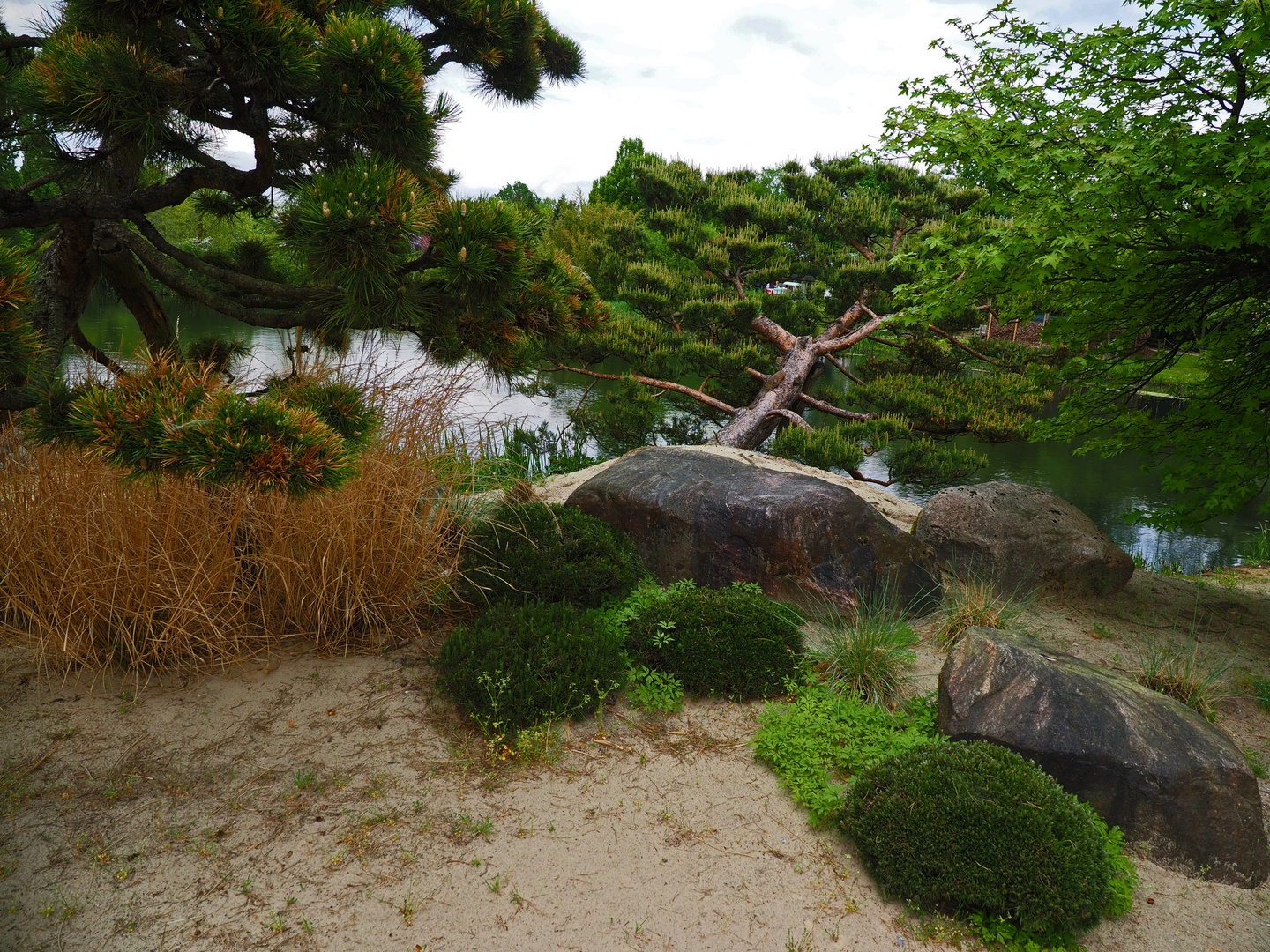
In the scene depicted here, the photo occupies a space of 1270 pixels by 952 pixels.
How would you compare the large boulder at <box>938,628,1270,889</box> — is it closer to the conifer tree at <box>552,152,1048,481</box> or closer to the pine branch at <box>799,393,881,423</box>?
the conifer tree at <box>552,152,1048,481</box>

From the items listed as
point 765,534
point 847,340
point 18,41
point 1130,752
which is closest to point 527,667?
point 765,534

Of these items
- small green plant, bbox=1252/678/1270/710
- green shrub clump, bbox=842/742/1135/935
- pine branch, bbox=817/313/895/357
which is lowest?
green shrub clump, bbox=842/742/1135/935

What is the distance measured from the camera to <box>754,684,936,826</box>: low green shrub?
10.3 ft

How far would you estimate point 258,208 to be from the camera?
386 centimetres

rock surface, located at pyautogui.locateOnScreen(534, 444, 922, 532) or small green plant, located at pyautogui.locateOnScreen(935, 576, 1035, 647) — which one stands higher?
rock surface, located at pyautogui.locateOnScreen(534, 444, 922, 532)

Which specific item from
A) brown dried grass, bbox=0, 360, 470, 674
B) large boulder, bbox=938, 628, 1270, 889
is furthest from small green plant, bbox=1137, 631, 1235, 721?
brown dried grass, bbox=0, 360, 470, 674

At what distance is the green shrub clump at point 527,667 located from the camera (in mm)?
3408

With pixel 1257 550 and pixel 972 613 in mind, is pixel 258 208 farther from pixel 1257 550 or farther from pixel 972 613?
pixel 1257 550

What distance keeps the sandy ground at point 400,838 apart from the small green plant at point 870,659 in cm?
55

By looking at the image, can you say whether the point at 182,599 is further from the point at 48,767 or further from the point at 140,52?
the point at 140,52

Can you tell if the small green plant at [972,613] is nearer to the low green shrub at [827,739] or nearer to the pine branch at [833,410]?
the low green shrub at [827,739]

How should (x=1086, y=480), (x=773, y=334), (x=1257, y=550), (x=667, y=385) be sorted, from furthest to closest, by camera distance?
(x=1086, y=480) → (x=773, y=334) → (x=1257, y=550) → (x=667, y=385)

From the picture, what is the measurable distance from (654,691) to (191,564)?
2.41 m

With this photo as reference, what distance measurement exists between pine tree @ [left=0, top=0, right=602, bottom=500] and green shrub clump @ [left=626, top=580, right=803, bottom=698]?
1606 millimetres
